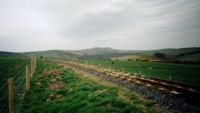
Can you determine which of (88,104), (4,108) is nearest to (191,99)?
(88,104)

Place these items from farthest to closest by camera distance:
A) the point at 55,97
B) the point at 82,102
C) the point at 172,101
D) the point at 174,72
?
1. the point at 174,72
2. the point at 55,97
3. the point at 82,102
4. the point at 172,101

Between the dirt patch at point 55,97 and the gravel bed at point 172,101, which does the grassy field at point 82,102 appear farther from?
the gravel bed at point 172,101

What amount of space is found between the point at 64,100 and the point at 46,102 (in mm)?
1400

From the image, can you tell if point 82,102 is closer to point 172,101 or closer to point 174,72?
point 172,101

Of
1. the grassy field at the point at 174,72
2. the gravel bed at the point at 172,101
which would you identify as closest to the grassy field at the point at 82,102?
the gravel bed at the point at 172,101

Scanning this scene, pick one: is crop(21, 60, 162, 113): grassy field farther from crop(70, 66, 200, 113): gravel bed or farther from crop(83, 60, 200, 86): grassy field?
crop(83, 60, 200, 86): grassy field

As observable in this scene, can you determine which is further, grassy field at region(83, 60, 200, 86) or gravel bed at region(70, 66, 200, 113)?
grassy field at region(83, 60, 200, 86)

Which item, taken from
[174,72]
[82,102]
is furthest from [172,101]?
[174,72]

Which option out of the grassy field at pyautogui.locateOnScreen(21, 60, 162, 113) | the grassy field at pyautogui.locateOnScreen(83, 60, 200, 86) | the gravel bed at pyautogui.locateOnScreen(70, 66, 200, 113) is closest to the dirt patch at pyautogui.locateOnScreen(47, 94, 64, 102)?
the grassy field at pyautogui.locateOnScreen(21, 60, 162, 113)

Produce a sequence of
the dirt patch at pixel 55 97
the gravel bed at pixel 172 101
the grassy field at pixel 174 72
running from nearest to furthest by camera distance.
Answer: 1. the gravel bed at pixel 172 101
2. the dirt patch at pixel 55 97
3. the grassy field at pixel 174 72

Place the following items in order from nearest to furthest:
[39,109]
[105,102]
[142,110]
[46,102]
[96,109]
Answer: [142,110] < [96,109] < [105,102] < [39,109] < [46,102]

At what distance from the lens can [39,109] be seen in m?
11.8

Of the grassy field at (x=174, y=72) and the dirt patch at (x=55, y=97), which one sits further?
the grassy field at (x=174, y=72)

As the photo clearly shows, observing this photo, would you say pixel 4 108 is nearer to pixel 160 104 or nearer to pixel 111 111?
pixel 111 111
